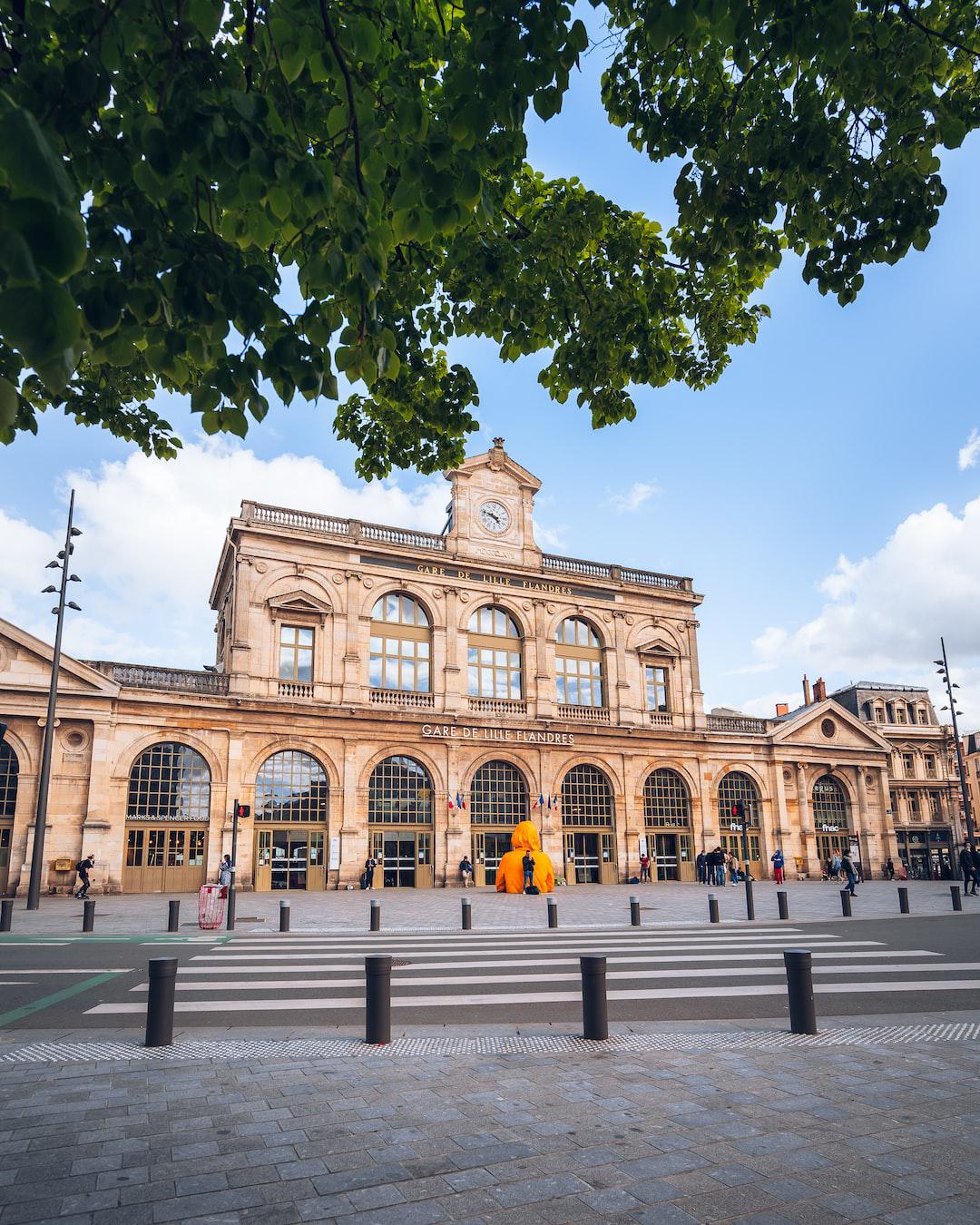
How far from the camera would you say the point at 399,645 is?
32.8m

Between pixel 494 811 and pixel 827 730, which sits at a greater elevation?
pixel 827 730

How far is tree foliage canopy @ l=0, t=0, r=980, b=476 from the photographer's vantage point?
340cm

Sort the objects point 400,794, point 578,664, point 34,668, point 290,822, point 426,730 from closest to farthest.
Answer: point 34,668 < point 290,822 < point 400,794 < point 426,730 < point 578,664

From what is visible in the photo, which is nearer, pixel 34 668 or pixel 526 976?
pixel 526 976

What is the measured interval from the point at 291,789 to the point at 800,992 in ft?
79.3

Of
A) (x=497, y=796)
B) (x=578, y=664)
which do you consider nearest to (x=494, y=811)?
(x=497, y=796)

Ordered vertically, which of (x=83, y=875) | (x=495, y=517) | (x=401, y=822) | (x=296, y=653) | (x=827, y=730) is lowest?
(x=83, y=875)

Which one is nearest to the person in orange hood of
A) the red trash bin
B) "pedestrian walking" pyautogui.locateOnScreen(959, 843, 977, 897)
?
the red trash bin

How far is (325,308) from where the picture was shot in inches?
167

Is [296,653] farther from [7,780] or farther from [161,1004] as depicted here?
[161,1004]

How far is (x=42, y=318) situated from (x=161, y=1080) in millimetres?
5909

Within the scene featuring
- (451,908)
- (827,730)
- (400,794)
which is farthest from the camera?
(827,730)

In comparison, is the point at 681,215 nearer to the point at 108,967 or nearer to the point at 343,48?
the point at 343,48

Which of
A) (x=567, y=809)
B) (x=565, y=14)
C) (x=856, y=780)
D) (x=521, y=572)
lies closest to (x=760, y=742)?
(x=856, y=780)
